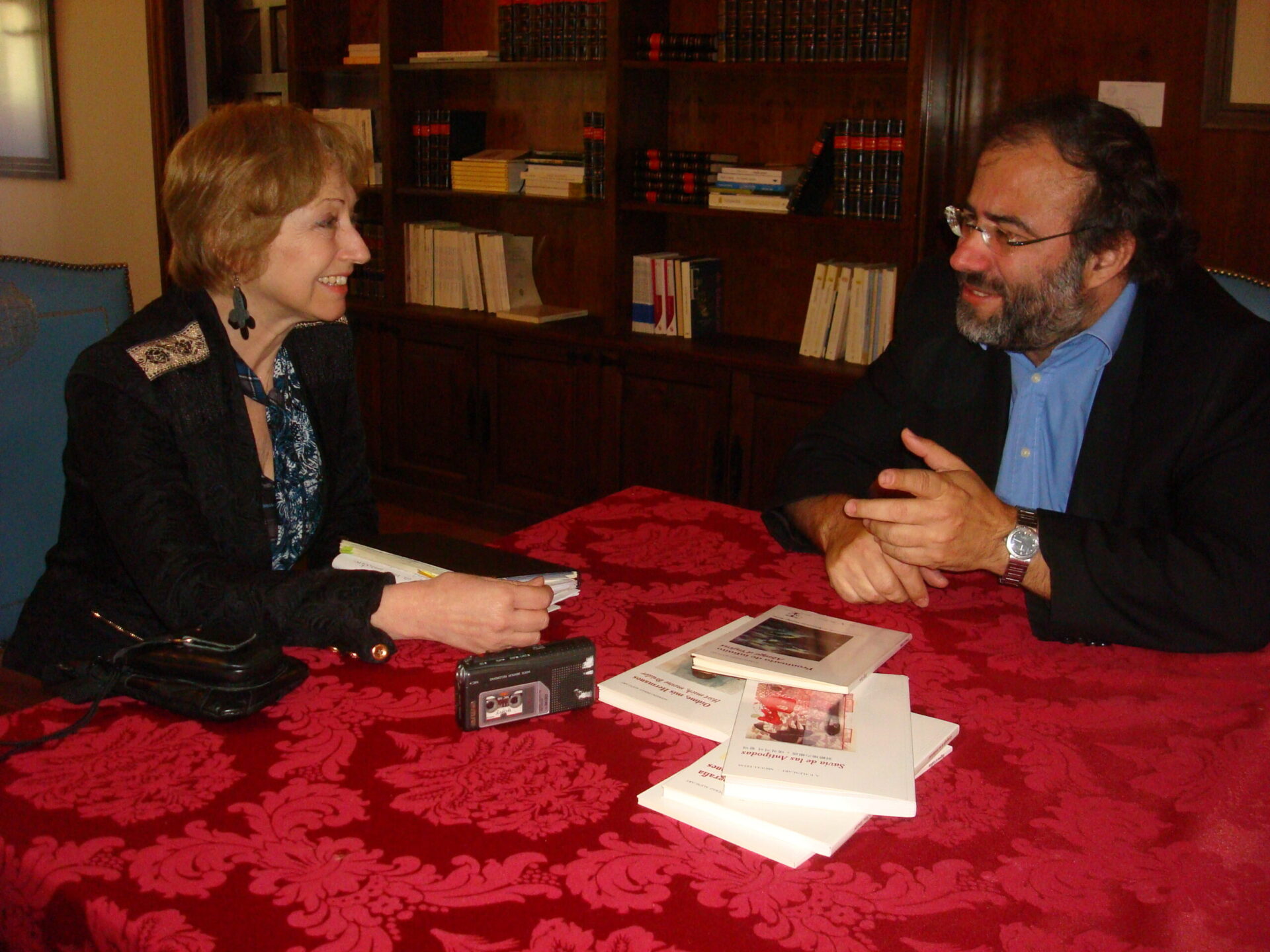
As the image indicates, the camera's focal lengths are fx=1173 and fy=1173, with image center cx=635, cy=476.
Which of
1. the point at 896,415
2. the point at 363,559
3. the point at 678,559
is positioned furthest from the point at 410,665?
the point at 896,415

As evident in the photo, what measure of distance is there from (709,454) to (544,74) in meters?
1.57

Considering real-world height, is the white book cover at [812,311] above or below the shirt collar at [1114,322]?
below

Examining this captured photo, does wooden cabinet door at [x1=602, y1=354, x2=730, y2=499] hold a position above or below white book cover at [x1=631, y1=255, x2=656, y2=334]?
below

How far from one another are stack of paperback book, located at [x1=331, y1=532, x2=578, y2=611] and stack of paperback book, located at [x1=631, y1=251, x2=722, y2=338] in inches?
93.6

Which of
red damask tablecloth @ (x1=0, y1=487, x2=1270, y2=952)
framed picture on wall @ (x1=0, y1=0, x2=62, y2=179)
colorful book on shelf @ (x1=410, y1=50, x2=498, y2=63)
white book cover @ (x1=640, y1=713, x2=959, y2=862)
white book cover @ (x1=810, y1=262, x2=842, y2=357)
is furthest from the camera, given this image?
framed picture on wall @ (x1=0, y1=0, x2=62, y2=179)

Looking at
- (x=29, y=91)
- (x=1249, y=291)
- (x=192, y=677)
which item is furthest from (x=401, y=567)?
(x=29, y=91)

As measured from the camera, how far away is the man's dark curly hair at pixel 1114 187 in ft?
5.90

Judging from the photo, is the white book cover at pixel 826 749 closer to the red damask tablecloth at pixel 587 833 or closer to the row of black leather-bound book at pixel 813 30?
the red damask tablecloth at pixel 587 833

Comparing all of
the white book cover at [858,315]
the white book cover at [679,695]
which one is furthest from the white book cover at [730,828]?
the white book cover at [858,315]

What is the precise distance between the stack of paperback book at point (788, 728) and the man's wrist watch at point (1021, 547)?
182 millimetres

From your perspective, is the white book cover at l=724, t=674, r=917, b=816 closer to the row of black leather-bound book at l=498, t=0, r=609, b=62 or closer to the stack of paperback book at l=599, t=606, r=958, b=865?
the stack of paperback book at l=599, t=606, r=958, b=865

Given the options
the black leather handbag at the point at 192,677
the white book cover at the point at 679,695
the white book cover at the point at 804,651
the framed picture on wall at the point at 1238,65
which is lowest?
the white book cover at the point at 679,695

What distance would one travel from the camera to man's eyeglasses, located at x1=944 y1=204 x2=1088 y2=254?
1.82m

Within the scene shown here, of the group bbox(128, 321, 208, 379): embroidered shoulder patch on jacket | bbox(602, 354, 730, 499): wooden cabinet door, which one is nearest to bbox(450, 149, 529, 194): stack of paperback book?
bbox(602, 354, 730, 499): wooden cabinet door
